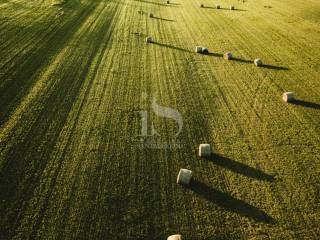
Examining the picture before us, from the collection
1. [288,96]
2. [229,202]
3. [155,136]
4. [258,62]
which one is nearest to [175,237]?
[229,202]

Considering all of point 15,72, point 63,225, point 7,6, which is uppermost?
point 7,6

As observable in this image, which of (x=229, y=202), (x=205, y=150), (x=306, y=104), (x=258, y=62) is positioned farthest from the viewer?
(x=258, y=62)

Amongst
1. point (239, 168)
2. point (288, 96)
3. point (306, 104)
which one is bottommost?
point (239, 168)

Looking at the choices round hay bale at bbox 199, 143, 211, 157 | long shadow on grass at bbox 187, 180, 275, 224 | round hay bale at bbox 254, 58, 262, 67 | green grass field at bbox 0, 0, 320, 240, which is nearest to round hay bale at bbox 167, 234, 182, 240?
green grass field at bbox 0, 0, 320, 240

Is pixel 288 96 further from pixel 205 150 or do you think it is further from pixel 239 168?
pixel 205 150

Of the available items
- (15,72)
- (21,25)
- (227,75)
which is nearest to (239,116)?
(227,75)

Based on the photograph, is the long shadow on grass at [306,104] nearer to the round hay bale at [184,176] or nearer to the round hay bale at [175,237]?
the round hay bale at [184,176]

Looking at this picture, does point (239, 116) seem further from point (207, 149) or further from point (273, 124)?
point (207, 149)
